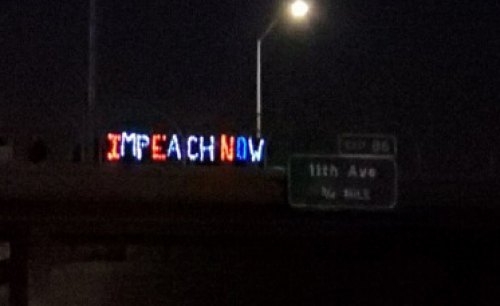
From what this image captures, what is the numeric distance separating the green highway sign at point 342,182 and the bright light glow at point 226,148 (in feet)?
87.3

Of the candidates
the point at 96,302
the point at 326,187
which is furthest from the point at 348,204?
the point at 96,302

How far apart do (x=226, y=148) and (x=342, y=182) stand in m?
28.2

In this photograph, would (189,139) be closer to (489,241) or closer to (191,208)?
(191,208)

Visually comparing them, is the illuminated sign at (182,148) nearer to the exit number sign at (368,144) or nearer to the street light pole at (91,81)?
the street light pole at (91,81)

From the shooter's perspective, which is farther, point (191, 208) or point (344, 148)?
point (191, 208)

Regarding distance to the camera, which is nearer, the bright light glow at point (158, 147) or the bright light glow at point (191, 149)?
the bright light glow at point (158, 147)

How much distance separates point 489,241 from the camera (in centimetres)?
3209

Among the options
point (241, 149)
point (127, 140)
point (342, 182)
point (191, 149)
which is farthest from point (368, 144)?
point (127, 140)

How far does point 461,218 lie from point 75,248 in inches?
460

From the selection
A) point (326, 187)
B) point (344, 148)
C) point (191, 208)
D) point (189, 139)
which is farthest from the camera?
point (189, 139)

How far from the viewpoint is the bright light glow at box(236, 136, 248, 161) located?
169 feet

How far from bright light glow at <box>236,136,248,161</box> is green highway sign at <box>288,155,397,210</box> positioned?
83.6 ft

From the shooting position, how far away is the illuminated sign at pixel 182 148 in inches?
2034

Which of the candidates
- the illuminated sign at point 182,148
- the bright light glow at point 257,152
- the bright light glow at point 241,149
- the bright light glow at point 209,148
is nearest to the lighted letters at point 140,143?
the illuminated sign at point 182,148
